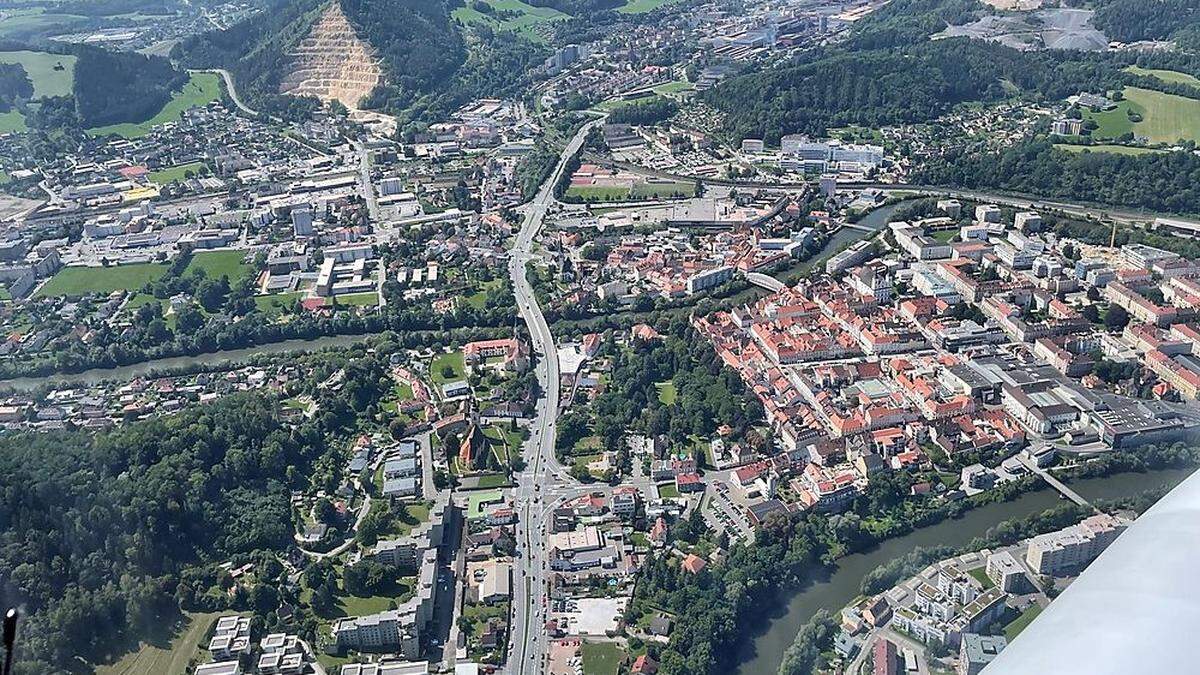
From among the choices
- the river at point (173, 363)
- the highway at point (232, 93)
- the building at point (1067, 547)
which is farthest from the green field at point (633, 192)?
the building at point (1067, 547)

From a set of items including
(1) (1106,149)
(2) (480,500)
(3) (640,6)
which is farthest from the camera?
(3) (640,6)

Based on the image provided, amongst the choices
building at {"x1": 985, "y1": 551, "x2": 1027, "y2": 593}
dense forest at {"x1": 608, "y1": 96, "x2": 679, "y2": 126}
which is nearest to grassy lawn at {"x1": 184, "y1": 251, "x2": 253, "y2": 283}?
dense forest at {"x1": 608, "y1": 96, "x2": 679, "y2": 126}

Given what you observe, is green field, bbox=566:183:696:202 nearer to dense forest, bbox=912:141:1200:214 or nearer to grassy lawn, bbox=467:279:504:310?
grassy lawn, bbox=467:279:504:310

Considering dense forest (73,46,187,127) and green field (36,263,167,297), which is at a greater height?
dense forest (73,46,187,127)

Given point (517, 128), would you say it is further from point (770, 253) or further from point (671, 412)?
point (671, 412)

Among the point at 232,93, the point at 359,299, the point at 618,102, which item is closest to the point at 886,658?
the point at 359,299

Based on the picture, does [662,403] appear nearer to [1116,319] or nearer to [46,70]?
[1116,319]
